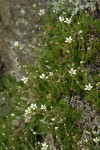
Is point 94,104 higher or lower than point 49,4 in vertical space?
lower

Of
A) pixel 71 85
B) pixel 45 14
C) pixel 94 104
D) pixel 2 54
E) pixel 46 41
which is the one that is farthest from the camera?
pixel 2 54

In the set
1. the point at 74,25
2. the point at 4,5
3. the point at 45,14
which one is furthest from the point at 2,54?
the point at 74,25

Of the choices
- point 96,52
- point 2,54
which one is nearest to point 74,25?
point 96,52

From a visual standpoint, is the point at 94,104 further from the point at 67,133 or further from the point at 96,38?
the point at 96,38

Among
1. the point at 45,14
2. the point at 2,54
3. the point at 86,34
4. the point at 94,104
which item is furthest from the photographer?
the point at 2,54

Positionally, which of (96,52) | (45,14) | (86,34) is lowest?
(96,52)

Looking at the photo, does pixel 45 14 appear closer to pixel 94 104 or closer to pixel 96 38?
pixel 96 38

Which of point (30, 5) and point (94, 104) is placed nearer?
point (94, 104)

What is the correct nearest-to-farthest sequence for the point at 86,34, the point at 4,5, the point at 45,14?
the point at 86,34, the point at 45,14, the point at 4,5

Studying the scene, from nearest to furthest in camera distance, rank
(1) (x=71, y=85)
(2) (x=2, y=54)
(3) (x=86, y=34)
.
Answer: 1. (1) (x=71, y=85)
2. (3) (x=86, y=34)
3. (2) (x=2, y=54)
